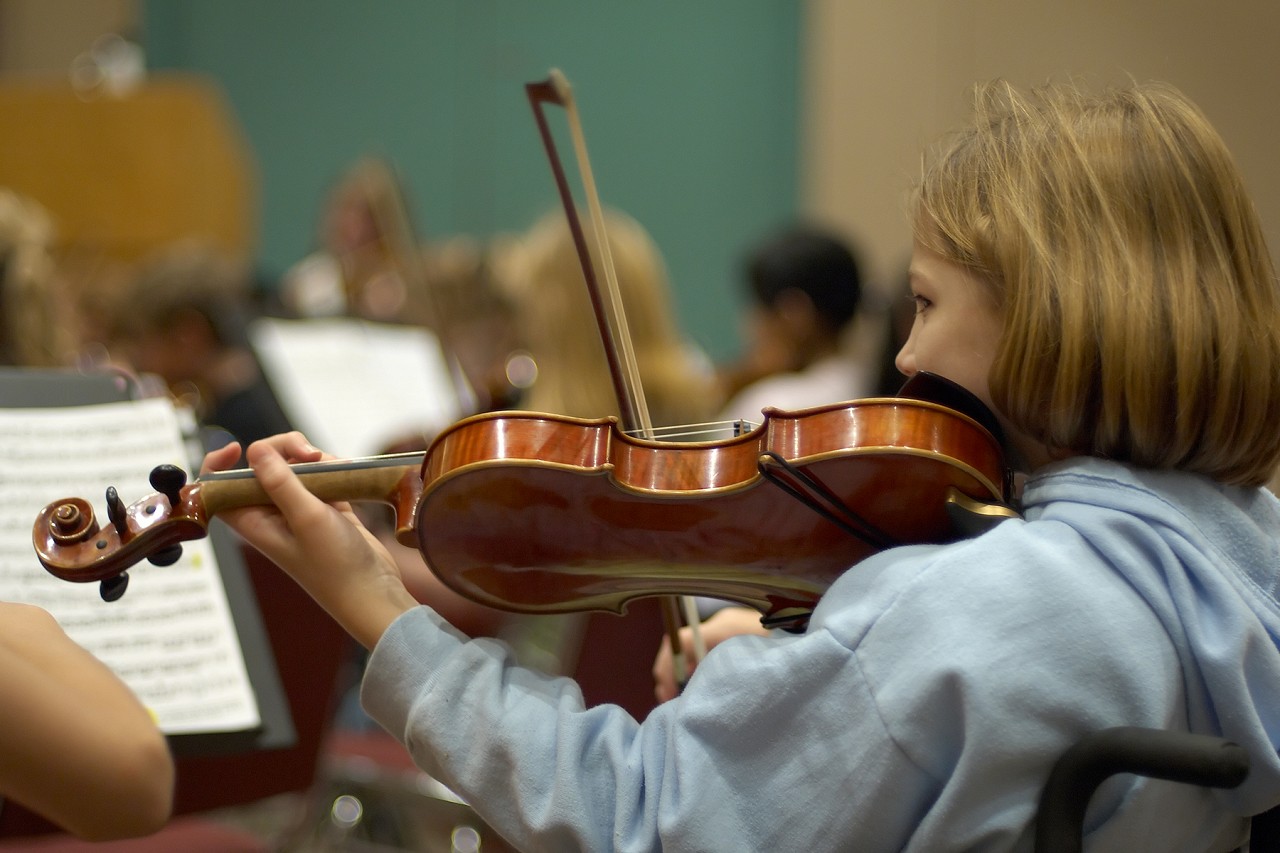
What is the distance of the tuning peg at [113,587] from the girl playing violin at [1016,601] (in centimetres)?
10

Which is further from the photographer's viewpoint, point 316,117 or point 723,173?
point 316,117

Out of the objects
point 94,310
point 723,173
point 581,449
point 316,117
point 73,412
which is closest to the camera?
point 581,449

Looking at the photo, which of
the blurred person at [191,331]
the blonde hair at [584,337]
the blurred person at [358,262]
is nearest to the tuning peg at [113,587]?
the blonde hair at [584,337]

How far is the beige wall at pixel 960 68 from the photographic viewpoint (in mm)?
2342

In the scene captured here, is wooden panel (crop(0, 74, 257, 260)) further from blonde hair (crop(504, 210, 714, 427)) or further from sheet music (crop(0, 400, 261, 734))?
Result: sheet music (crop(0, 400, 261, 734))

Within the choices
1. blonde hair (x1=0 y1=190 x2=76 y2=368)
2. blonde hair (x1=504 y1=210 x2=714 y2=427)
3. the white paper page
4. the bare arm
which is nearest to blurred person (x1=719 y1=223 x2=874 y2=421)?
blonde hair (x1=504 y1=210 x2=714 y2=427)

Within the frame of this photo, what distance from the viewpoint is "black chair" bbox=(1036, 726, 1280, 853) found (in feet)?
2.27

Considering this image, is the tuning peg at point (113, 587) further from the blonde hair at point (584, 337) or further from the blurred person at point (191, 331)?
the blurred person at point (191, 331)

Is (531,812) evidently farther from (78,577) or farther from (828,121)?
(828,121)

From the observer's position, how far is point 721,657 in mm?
814

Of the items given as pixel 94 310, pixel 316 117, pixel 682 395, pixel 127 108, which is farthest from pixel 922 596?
pixel 316 117

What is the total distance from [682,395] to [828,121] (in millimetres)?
2211

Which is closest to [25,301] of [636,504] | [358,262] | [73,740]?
[73,740]

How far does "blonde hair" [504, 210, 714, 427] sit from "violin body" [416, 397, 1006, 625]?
1.21 metres
